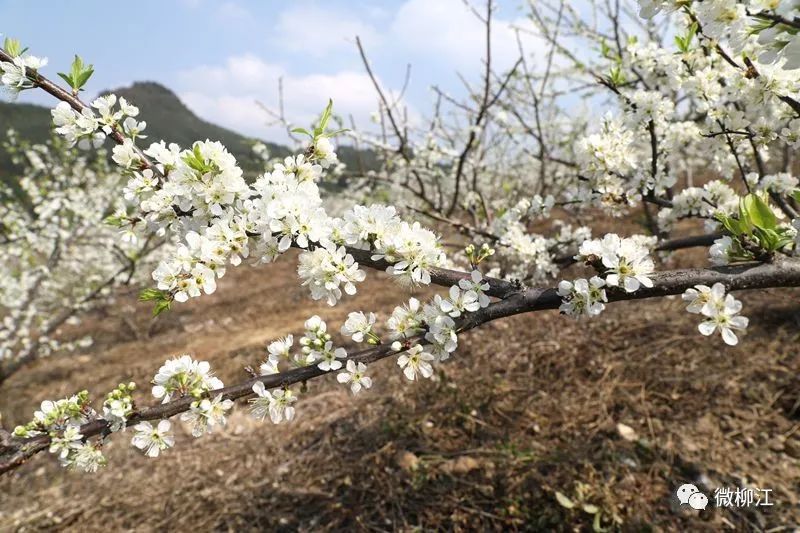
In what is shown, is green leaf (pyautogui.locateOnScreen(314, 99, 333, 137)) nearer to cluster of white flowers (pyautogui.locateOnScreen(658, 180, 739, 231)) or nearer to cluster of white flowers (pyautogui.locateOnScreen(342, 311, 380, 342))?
cluster of white flowers (pyautogui.locateOnScreen(342, 311, 380, 342))

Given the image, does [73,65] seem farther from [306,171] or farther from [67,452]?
[67,452]

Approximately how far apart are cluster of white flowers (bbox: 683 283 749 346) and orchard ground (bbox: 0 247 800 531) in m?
1.21

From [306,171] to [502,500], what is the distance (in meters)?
2.34

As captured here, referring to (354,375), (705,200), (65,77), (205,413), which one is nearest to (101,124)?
(65,77)

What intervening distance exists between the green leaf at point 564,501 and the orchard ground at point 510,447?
4cm

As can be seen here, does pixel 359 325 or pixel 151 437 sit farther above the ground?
pixel 359 325

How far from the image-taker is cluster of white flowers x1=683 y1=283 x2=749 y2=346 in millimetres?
1119

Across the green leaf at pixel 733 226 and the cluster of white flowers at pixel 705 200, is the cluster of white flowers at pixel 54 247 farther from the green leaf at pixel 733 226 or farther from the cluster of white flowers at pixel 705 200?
the green leaf at pixel 733 226

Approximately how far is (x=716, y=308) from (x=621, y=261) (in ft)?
0.84

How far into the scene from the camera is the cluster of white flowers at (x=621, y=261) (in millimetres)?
1144

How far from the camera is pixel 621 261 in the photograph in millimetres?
1177

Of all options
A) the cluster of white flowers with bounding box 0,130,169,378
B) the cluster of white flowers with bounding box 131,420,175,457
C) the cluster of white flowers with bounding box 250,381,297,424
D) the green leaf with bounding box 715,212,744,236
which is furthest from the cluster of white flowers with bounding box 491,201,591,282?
the cluster of white flowers with bounding box 0,130,169,378

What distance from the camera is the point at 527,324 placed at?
5180 mm

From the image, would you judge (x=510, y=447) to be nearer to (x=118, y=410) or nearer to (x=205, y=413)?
(x=205, y=413)
